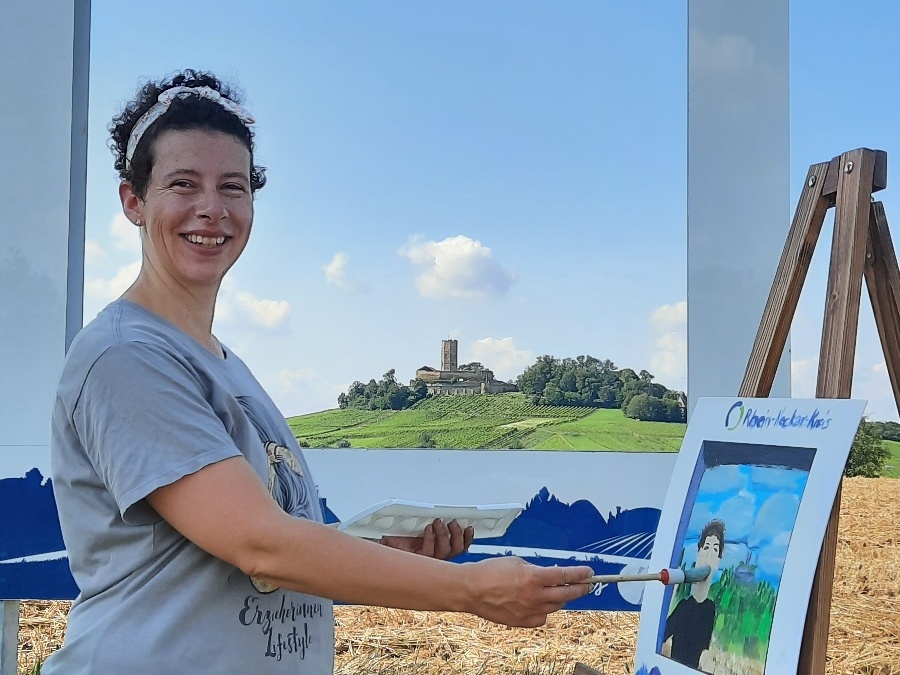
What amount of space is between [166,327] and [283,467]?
0.22 metres

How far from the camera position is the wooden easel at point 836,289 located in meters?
1.36

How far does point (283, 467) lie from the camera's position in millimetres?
1083

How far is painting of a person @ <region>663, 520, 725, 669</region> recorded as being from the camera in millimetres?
1502

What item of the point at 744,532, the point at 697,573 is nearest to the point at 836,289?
the point at 744,532

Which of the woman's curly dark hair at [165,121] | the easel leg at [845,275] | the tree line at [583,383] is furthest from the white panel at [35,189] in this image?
the easel leg at [845,275]

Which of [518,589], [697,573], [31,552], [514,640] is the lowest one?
[514,640]

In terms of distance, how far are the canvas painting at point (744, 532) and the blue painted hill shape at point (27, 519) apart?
5.68 ft

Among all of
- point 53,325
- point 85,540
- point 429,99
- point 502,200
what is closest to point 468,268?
point 502,200

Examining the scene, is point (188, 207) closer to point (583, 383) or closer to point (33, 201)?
point (33, 201)

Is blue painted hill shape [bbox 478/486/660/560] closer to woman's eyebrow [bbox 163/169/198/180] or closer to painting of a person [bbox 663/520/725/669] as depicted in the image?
painting of a person [bbox 663/520/725/669]

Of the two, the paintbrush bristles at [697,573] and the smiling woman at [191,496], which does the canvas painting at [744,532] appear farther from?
the smiling woman at [191,496]

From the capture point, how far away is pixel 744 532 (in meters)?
1.46

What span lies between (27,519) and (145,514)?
6.07ft

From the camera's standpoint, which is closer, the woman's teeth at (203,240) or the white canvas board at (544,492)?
the woman's teeth at (203,240)
